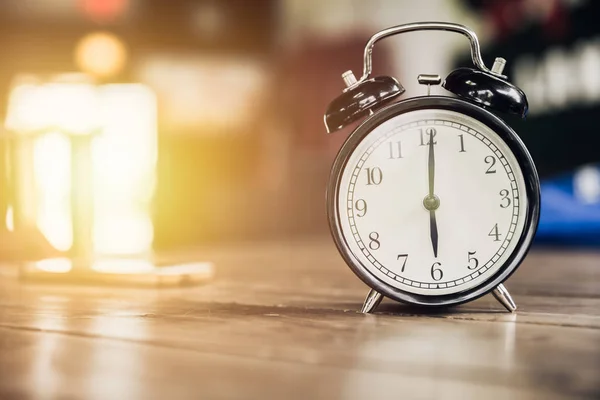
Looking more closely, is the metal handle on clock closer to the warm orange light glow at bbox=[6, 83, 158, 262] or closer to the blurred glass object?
the blurred glass object

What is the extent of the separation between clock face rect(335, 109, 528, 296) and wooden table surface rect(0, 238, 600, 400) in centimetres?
7

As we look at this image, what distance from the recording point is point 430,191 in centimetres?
106

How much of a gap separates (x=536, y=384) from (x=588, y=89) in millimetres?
2265

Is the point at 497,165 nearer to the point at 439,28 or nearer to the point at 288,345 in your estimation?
the point at 439,28

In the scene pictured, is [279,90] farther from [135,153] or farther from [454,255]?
[454,255]

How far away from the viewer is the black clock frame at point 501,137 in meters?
1.02

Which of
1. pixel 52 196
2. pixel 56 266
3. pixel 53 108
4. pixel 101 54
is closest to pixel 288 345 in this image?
pixel 56 266

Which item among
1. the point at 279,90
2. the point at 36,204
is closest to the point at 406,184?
the point at 36,204

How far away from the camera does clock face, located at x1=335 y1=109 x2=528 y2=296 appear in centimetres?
104

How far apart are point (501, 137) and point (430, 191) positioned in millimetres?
127

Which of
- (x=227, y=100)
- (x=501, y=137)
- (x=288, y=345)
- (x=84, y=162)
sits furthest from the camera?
(x=227, y=100)

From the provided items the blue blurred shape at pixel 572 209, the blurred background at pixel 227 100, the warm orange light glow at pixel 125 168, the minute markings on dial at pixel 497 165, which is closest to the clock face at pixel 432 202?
the minute markings on dial at pixel 497 165

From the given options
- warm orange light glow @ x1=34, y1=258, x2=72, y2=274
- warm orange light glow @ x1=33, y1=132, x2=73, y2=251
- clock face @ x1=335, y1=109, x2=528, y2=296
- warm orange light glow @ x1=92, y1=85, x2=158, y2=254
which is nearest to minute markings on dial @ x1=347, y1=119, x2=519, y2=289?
clock face @ x1=335, y1=109, x2=528, y2=296

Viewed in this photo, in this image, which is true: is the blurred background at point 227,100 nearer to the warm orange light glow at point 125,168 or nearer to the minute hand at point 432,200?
the warm orange light glow at point 125,168
